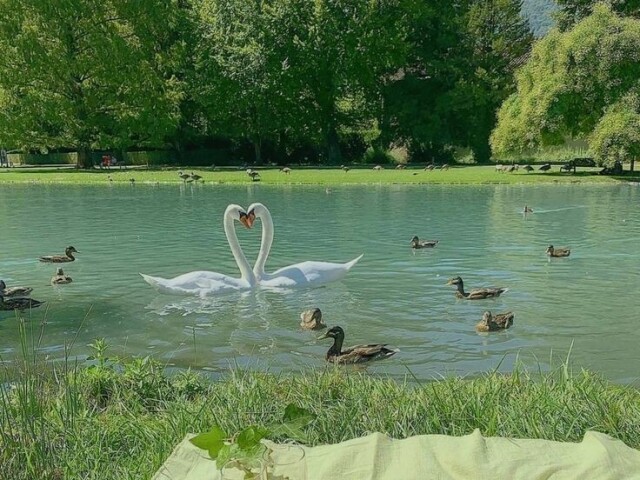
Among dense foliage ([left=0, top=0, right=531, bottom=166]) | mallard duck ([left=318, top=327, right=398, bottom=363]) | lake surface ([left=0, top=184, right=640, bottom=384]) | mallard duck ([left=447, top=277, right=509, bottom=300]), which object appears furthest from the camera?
dense foliage ([left=0, top=0, right=531, bottom=166])

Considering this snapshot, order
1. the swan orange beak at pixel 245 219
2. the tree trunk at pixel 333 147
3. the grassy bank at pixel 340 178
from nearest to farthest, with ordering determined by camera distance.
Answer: the swan orange beak at pixel 245 219, the grassy bank at pixel 340 178, the tree trunk at pixel 333 147

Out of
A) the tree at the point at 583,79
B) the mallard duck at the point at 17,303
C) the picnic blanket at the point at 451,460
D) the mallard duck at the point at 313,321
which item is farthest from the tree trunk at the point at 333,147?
the picnic blanket at the point at 451,460

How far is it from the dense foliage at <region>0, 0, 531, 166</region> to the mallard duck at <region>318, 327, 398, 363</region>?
38.6 m

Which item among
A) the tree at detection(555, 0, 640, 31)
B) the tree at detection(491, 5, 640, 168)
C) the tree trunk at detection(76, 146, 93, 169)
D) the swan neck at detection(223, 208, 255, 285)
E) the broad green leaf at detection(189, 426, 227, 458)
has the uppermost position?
the tree at detection(555, 0, 640, 31)

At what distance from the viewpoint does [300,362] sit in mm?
7469

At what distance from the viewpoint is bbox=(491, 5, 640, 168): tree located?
31781mm

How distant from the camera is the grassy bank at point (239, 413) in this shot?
3.81 m

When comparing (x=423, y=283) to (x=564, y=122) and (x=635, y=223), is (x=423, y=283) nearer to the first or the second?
(x=635, y=223)

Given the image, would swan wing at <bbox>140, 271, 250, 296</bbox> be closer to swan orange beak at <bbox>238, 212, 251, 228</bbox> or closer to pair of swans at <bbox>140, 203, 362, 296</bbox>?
pair of swans at <bbox>140, 203, 362, 296</bbox>

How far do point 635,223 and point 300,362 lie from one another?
1309 centimetres

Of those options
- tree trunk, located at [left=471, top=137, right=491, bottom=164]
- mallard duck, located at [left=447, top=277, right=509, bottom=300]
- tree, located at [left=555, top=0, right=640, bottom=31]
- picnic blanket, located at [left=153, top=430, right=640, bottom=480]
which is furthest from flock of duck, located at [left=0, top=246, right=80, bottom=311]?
tree trunk, located at [left=471, top=137, right=491, bottom=164]

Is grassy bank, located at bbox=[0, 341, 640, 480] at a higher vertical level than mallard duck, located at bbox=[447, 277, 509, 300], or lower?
higher

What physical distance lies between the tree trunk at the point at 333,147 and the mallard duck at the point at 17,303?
4183 cm

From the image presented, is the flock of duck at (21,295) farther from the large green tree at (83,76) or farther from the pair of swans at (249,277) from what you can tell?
the large green tree at (83,76)
